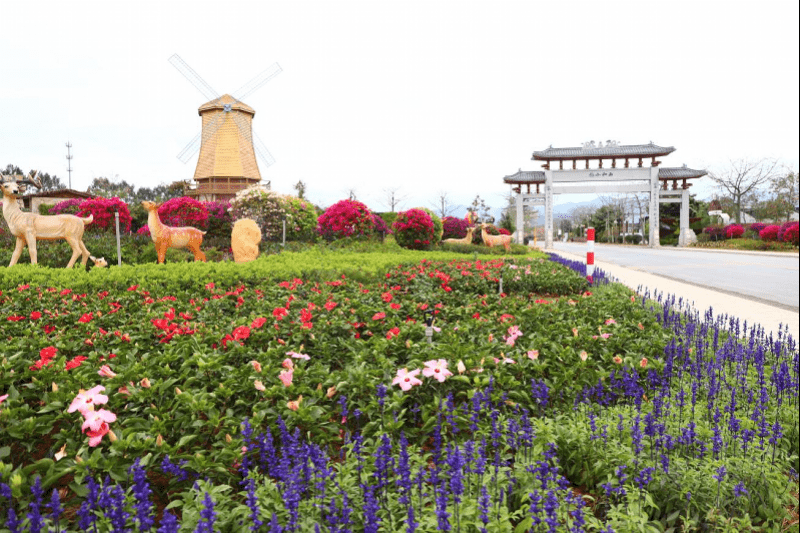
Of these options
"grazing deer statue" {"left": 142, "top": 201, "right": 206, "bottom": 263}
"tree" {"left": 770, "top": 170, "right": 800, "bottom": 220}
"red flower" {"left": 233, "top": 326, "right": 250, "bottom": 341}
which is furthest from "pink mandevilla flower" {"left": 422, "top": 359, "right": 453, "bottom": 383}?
"tree" {"left": 770, "top": 170, "right": 800, "bottom": 220}

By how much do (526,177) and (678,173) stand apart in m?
11.8

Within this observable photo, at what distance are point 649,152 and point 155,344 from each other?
1529 inches

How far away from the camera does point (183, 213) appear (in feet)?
48.7

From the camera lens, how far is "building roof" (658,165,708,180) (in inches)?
1449

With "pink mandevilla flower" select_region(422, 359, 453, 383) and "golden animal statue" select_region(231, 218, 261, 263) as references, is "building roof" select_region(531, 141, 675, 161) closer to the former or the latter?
Result: "golden animal statue" select_region(231, 218, 261, 263)

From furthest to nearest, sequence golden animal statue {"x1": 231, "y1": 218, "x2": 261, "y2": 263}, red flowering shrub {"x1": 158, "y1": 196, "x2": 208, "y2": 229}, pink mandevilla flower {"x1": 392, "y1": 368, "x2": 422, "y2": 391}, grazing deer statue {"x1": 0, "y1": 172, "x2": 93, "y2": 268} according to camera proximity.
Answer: red flowering shrub {"x1": 158, "y1": 196, "x2": 208, "y2": 229} → golden animal statue {"x1": 231, "y1": 218, "x2": 261, "y2": 263} → grazing deer statue {"x1": 0, "y1": 172, "x2": 93, "y2": 268} → pink mandevilla flower {"x1": 392, "y1": 368, "x2": 422, "y2": 391}

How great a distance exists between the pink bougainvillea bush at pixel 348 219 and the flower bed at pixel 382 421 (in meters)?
10.9

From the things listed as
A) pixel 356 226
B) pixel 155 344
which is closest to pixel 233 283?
pixel 155 344

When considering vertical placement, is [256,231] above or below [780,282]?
above

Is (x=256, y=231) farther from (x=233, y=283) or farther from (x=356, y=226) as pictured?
(x=356, y=226)

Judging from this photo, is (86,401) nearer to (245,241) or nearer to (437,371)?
(437,371)

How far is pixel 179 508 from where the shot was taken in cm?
198

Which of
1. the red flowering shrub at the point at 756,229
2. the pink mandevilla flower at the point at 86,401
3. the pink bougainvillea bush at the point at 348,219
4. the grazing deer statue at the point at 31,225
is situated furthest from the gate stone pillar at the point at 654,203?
the pink mandevilla flower at the point at 86,401

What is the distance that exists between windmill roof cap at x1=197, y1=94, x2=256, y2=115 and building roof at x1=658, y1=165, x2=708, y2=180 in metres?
31.1
